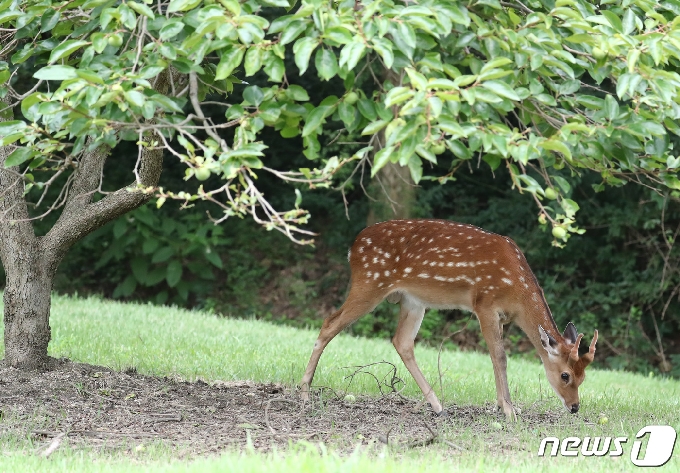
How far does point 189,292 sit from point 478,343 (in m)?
4.68

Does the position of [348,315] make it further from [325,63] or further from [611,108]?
[325,63]

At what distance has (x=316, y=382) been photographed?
22.7 ft

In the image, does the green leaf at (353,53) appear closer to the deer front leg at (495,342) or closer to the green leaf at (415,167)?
the green leaf at (415,167)

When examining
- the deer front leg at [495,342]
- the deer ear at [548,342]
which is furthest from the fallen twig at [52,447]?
the deer ear at [548,342]

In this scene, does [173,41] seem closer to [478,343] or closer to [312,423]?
[312,423]

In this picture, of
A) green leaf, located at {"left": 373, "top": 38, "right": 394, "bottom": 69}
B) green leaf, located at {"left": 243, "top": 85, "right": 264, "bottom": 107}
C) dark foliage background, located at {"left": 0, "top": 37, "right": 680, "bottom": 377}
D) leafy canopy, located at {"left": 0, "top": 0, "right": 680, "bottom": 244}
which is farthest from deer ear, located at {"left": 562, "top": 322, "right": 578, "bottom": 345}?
dark foliage background, located at {"left": 0, "top": 37, "right": 680, "bottom": 377}

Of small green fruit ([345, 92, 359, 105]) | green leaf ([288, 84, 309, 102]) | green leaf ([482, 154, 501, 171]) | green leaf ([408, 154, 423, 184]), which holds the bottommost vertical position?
green leaf ([482, 154, 501, 171])

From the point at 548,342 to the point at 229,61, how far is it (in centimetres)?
317

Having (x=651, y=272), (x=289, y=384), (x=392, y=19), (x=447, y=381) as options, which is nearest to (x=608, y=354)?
(x=651, y=272)

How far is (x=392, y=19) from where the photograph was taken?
3.45 meters

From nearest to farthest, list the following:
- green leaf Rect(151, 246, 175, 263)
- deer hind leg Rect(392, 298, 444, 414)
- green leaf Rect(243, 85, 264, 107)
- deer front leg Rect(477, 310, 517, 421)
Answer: green leaf Rect(243, 85, 264, 107)
deer front leg Rect(477, 310, 517, 421)
deer hind leg Rect(392, 298, 444, 414)
green leaf Rect(151, 246, 175, 263)

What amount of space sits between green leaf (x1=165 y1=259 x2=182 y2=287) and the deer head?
8.57 m

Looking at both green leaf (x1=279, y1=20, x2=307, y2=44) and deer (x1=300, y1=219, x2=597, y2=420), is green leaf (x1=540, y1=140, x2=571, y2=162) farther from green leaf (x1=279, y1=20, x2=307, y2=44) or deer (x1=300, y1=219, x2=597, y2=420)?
deer (x1=300, y1=219, x2=597, y2=420)

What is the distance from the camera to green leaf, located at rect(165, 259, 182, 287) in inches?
537
